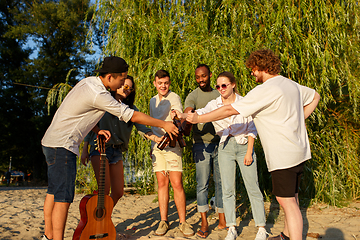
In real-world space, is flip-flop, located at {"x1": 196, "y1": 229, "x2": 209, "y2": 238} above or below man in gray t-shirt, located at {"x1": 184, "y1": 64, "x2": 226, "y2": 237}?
below

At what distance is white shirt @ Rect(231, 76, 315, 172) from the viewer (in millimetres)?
2383

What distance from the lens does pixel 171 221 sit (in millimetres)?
4430

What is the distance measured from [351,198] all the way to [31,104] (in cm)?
1745

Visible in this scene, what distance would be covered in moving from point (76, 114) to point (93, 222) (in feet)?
3.71

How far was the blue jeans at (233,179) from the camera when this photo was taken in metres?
3.26

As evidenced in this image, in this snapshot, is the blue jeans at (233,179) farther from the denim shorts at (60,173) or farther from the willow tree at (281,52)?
the willow tree at (281,52)

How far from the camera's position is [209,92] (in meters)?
4.02

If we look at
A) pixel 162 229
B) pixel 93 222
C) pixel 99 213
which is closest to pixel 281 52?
pixel 162 229

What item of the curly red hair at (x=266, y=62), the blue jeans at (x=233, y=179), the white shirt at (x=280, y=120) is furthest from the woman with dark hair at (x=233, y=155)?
the white shirt at (x=280, y=120)

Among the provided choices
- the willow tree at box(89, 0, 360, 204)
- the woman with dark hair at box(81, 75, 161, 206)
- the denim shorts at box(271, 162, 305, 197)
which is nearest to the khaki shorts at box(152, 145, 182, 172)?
the woman with dark hair at box(81, 75, 161, 206)

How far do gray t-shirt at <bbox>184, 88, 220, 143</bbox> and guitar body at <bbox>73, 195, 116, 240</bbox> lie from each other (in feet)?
4.87

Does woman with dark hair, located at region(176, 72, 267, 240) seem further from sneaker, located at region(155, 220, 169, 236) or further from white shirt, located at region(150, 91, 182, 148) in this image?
sneaker, located at region(155, 220, 169, 236)

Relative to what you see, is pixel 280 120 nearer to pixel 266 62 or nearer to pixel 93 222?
pixel 266 62

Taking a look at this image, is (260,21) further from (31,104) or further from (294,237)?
(31,104)
